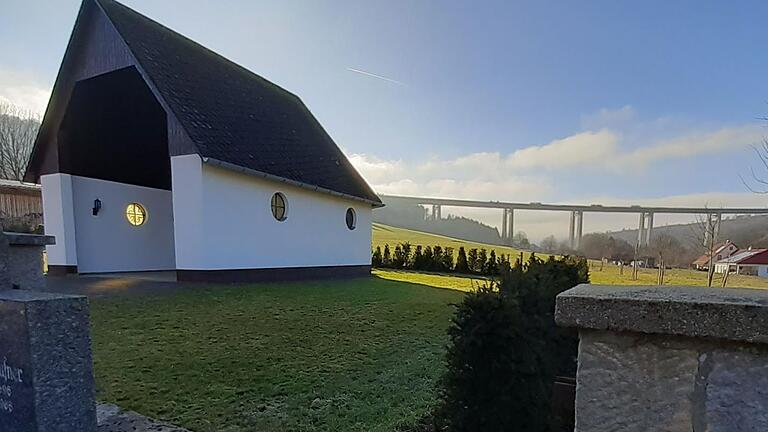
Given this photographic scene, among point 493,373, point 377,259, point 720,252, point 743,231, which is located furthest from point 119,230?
point 743,231

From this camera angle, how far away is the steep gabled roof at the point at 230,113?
29.4 feet

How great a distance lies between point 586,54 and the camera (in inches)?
411

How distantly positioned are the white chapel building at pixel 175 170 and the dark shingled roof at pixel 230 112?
5cm

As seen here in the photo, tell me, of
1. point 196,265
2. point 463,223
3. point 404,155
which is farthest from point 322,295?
point 463,223

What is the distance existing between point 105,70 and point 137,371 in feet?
29.3

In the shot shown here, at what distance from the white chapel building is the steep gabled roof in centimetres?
5

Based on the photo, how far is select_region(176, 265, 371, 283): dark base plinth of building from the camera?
29.0 feet

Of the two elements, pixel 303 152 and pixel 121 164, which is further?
pixel 303 152

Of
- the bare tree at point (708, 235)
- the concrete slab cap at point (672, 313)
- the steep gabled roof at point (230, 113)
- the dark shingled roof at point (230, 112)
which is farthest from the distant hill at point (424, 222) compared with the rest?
the concrete slab cap at point (672, 313)

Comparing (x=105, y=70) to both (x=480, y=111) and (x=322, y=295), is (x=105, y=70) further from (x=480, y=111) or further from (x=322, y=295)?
(x=480, y=111)

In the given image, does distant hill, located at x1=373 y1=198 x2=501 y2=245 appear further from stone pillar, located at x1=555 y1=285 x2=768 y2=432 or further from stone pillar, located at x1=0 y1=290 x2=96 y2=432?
stone pillar, located at x1=555 y1=285 x2=768 y2=432

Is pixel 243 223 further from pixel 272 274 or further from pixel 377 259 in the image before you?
pixel 377 259

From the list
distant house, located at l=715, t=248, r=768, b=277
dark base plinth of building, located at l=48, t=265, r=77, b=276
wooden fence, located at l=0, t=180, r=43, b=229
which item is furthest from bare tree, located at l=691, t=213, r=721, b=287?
wooden fence, located at l=0, t=180, r=43, b=229

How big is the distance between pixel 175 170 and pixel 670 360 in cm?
982
